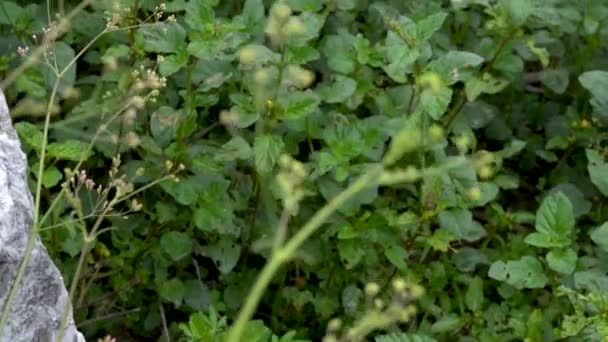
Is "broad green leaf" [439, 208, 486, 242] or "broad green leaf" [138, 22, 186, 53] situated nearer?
"broad green leaf" [138, 22, 186, 53]

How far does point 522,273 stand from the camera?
117 inches

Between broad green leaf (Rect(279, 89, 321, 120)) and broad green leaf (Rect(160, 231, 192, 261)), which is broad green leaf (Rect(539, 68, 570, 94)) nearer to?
broad green leaf (Rect(279, 89, 321, 120))

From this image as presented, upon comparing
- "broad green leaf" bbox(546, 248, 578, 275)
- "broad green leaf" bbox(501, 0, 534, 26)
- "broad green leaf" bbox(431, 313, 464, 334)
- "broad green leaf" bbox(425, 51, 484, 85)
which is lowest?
"broad green leaf" bbox(431, 313, 464, 334)

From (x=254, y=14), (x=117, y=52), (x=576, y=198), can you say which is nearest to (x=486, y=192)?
(x=576, y=198)

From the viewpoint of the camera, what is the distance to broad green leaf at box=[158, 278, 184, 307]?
2.98 meters

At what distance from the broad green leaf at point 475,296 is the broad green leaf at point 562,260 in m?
0.26

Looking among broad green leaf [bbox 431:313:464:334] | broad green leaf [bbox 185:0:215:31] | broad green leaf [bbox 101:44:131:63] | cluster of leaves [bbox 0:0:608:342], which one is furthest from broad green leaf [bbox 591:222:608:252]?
broad green leaf [bbox 101:44:131:63]

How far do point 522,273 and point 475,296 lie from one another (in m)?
0.20

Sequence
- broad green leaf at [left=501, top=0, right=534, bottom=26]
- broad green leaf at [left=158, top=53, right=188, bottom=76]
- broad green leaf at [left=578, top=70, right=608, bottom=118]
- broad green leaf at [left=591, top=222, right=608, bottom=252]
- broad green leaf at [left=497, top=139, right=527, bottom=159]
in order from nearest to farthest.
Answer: broad green leaf at [left=158, top=53, right=188, bottom=76]
broad green leaf at [left=591, top=222, right=608, bottom=252]
broad green leaf at [left=501, top=0, right=534, bottom=26]
broad green leaf at [left=578, top=70, right=608, bottom=118]
broad green leaf at [left=497, top=139, right=527, bottom=159]

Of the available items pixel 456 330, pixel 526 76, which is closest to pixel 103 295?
pixel 456 330

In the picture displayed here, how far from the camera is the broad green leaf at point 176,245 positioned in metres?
2.88

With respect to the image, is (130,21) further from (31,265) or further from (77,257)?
(31,265)

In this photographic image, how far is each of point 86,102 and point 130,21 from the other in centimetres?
23

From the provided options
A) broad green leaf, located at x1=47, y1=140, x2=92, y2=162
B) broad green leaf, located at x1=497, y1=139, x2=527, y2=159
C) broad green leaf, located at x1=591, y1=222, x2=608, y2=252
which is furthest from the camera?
broad green leaf, located at x1=497, y1=139, x2=527, y2=159
